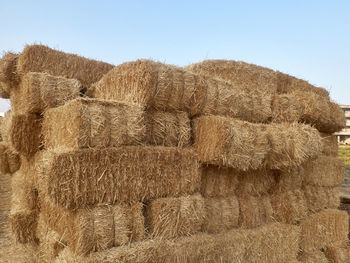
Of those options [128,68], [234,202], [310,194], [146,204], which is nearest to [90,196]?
[146,204]

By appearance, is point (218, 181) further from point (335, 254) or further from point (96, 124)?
point (335, 254)

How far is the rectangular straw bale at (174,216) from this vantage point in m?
4.04

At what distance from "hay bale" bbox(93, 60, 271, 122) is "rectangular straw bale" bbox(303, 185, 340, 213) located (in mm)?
2551

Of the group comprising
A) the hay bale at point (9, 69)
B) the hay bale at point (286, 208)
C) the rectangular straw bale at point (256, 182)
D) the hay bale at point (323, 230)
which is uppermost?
the hay bale at point (9, 69)

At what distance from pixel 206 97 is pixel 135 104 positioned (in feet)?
3.88

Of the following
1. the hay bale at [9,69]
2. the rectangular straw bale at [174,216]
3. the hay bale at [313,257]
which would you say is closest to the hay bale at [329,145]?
the hay bale at [313,257]

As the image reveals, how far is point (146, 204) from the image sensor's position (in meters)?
4.14

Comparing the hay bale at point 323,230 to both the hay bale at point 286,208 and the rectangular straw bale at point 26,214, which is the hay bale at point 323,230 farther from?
the rectangular straw bale at point 26,214

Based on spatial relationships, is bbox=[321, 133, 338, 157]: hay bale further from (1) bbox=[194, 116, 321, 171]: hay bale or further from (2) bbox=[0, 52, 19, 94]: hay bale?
(2) bbox=[0, 52, 19, 94]: hay bale

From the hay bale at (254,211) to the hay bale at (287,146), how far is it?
27.1 inches

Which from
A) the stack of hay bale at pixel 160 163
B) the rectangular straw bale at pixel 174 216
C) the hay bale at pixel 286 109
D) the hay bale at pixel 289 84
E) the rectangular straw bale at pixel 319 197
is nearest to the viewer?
the stack of hay bale at pixel 160 163

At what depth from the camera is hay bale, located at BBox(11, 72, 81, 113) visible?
15.1 ft

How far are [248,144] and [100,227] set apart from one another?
87.8 inches

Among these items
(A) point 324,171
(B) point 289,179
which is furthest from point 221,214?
(A) point 324,171
